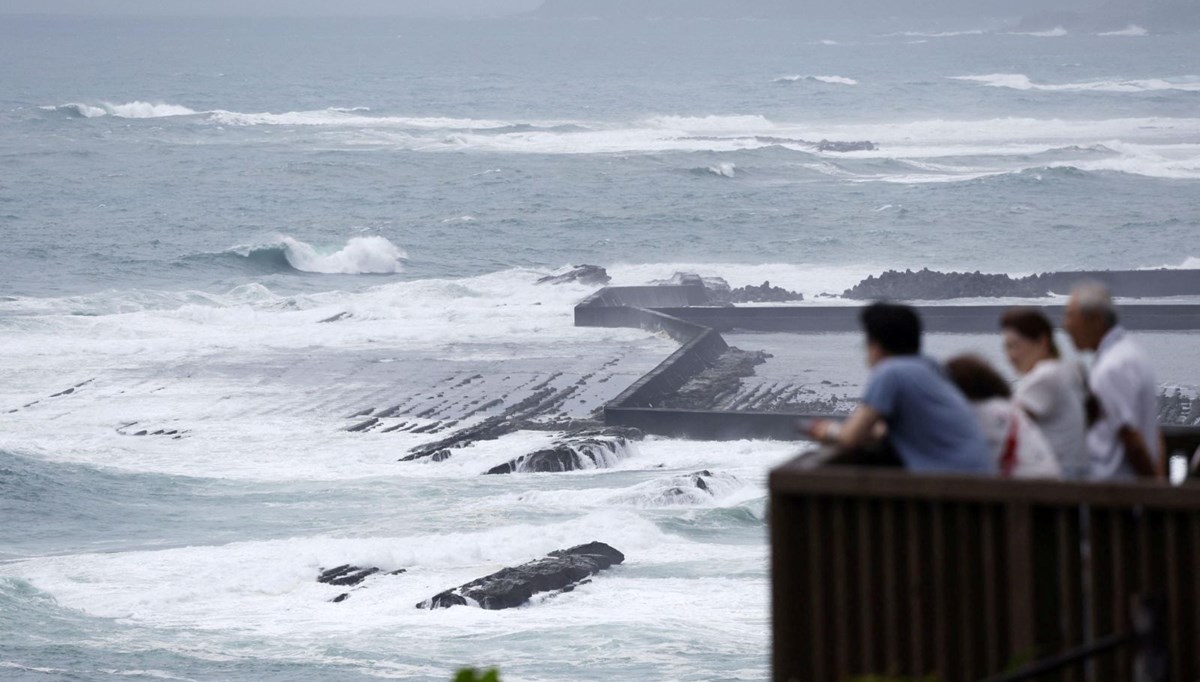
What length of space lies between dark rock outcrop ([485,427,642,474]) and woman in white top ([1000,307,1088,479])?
1655 centimetres

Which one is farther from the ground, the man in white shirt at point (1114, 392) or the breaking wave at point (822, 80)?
the breaking wave at point (822, 80)

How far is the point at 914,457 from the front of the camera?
197 inches

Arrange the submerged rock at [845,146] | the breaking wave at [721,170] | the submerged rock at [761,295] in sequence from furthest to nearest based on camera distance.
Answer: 1. the submerged rock at [845,146]
2. the breaking wave at [721,170]
3. the submerged rock at [761,295]

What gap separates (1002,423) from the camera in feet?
17.4

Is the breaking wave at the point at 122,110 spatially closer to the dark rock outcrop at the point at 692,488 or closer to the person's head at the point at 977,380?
the dark rock outcrop at the point at 692,488

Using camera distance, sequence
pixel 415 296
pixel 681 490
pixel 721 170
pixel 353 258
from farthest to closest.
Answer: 1. pixel 721 170
2. pixel 353 258
3. pixel 415 296
4. pixel 681 490

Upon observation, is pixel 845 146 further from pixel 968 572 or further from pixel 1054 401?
pixel 968 572

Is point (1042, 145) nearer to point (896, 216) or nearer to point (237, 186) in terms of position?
point (896, 216)

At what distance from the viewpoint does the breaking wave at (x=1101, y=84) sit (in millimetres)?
115562

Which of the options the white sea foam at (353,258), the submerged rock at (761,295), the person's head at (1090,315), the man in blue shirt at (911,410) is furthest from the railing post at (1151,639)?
the white sea foam at (353,258)

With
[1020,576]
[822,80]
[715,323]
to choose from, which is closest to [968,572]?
[1020,576]

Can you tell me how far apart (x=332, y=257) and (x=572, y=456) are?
3037cm

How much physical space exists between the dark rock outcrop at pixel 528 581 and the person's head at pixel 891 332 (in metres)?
11.3

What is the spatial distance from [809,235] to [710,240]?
3056 millimetres
